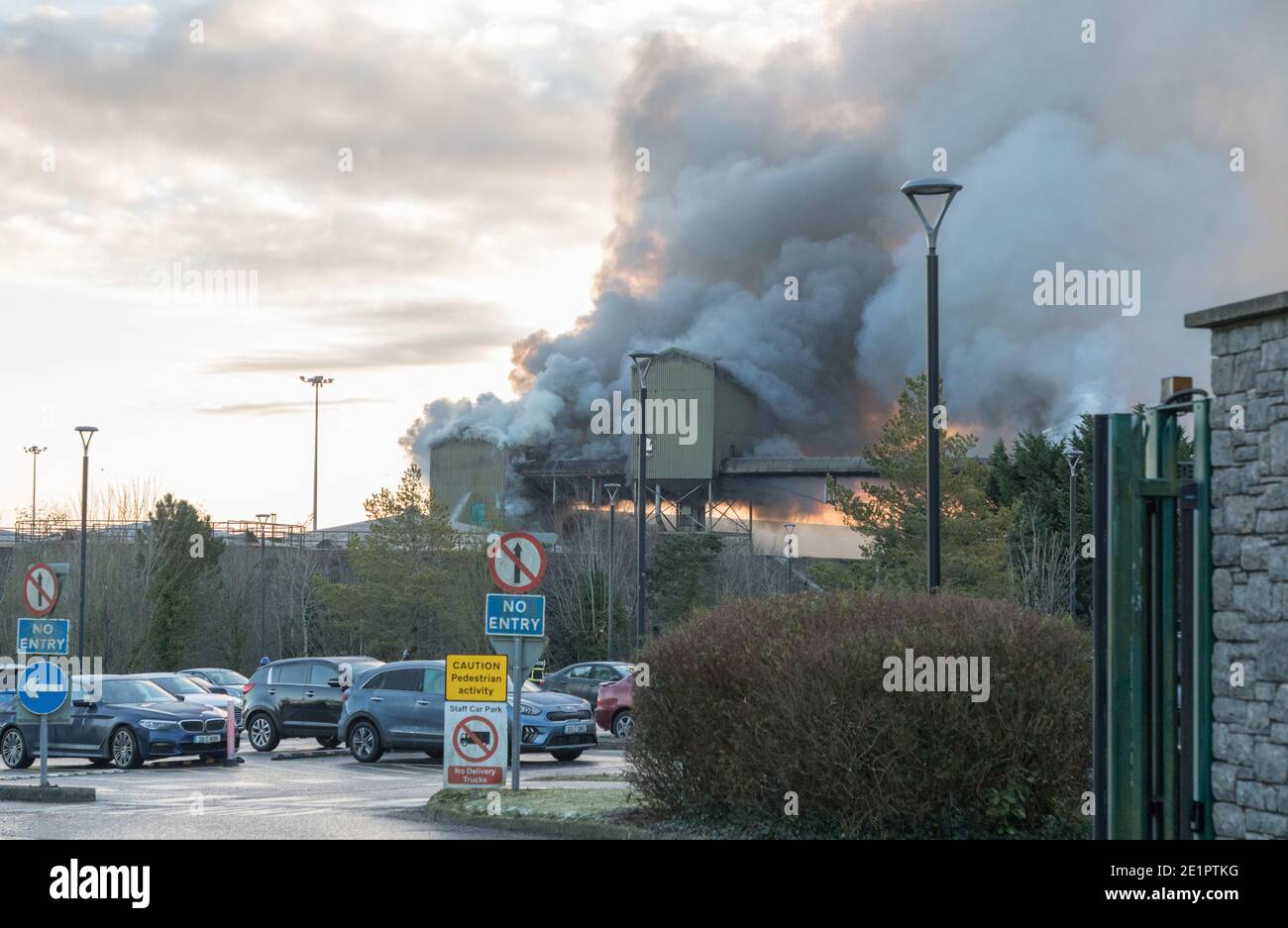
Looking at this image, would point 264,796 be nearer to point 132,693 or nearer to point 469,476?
point 132,693

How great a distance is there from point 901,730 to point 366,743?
45.0ft

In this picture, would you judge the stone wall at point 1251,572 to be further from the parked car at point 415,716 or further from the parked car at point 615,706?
the parked car at point 615,706

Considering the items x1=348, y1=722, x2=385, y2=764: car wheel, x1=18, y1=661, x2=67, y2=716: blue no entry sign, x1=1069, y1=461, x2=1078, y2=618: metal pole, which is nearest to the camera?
x1=18, y1=661, x2=67, y2=716: blue no entry sign

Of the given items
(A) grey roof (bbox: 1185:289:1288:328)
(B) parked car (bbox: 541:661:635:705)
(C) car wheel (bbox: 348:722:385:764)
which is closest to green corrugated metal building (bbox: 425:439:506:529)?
(B) parked car (bbox: 541:661:635:705)

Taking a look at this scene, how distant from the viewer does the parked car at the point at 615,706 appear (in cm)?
2759

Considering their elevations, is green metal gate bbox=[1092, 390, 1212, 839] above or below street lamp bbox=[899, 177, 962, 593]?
below

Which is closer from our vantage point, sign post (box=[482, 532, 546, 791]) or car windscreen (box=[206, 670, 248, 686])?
sign post (box=[482, 532, 546, 791])

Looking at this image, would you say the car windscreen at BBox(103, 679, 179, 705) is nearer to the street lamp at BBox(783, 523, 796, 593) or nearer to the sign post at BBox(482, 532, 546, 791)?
the sign post at BBox(482, 532, 546, 791)

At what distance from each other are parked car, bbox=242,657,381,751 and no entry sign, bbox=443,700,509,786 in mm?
9672

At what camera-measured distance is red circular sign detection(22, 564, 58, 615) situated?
18.5 metres

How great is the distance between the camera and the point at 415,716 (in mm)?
22469

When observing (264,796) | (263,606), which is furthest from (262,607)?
(264,796)

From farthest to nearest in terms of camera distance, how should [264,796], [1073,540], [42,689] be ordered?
[1073,540] < [42,689] < [264,796]
